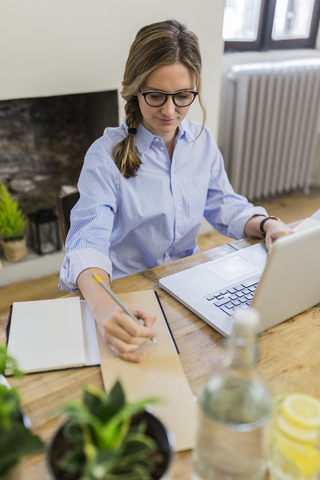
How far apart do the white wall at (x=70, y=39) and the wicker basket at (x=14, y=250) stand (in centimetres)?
78

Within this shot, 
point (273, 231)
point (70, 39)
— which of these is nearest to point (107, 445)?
point (273, 231)

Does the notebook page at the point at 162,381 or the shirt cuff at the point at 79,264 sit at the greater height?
the shirt cuff at the point at 79,264

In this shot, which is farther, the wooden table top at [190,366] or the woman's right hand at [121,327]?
the woman's right hand at [121,327]

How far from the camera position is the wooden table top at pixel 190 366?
0.56 meters

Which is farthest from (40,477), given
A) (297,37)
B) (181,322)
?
(297,37)

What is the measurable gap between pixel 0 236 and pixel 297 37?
2.69 metres

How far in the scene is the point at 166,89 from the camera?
1.08 meters

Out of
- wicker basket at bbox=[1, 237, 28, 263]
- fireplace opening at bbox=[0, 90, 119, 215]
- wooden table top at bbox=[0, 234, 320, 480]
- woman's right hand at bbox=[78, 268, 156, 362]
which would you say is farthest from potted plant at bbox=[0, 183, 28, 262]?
woman's right hand at bbox=[78, 268, 156, 362]

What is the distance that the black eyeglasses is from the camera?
1.09 meters

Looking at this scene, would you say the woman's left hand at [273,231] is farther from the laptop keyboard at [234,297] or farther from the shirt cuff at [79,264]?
the shirt cuff at [79,264]

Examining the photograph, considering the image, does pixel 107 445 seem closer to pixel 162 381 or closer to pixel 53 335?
pixel 162 381

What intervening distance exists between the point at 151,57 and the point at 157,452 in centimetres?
92

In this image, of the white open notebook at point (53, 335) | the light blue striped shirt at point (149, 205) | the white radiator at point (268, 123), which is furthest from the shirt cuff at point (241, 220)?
the white radiator at point (268, 123)

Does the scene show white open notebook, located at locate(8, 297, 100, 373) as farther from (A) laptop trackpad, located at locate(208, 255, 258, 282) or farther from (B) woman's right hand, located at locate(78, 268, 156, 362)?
(A) laptop trackpad, located at locate(208, 255, 258, 282)
